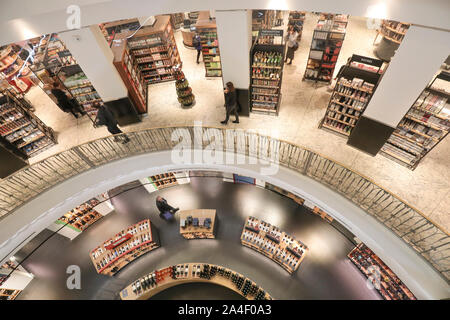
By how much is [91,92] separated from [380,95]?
9.50 meters

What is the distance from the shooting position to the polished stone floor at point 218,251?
7.73 meters

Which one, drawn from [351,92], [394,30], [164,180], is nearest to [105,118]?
[164,180]

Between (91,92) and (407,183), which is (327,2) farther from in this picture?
(91,92)

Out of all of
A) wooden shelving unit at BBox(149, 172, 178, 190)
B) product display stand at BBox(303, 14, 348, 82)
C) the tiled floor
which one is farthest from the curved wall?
product display stand at BBox(303, 14, 348, 82)

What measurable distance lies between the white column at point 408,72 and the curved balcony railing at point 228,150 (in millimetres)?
1886

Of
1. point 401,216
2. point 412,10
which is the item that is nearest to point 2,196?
point 401,216

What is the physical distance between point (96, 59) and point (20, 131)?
3960mm

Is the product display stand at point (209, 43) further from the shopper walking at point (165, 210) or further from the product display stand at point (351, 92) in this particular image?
the shopper walking at point (165, 210)

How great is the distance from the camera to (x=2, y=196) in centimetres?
699

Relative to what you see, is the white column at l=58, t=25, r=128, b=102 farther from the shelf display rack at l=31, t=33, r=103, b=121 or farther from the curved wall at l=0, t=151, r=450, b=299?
the curved wall at l=0, t=151, r=450, b=299

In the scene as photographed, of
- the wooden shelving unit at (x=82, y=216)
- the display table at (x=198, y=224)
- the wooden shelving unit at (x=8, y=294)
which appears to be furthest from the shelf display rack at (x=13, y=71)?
the display table at (x=198, y=224)

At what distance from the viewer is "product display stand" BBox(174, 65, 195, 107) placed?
8.73 m

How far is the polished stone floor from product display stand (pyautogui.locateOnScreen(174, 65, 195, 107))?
11.2 feet

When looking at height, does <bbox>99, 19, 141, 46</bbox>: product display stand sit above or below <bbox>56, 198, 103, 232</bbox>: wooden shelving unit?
above
